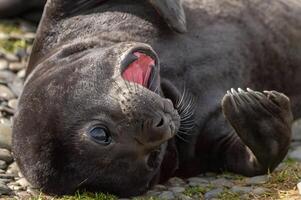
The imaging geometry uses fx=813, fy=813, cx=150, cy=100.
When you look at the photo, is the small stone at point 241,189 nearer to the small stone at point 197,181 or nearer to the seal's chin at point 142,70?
the small stone at point 197,181

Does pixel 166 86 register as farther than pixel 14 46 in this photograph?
No

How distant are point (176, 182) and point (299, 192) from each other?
2.73ft

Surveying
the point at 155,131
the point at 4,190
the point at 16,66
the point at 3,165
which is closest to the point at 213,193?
the point at 155,131

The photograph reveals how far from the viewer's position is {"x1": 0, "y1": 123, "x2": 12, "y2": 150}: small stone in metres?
5.68

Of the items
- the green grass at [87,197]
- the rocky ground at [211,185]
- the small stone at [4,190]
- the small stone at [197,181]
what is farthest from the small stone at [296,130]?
the small stone at [4,190]

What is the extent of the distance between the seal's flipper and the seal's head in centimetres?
57

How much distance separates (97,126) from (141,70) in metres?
0.50

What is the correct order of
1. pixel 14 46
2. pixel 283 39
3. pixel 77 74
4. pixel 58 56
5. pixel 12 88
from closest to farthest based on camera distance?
1. pixel 77 74
2. pixel 58 56
3. pixel 283 39
4. pixel 12 88
5. pixel 14 46

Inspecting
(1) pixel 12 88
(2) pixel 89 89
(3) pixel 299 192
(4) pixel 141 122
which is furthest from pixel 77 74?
(1) pixel 12 88

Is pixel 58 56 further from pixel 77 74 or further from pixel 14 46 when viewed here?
pixel 14 46

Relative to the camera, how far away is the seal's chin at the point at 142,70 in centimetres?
479

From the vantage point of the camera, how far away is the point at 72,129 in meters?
4.61

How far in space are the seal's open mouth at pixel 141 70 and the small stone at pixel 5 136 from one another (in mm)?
1312

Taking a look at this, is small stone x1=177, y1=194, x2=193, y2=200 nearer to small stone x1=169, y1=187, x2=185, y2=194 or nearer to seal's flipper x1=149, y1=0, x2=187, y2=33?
small stone x1=169, y1=187, x2=185, y2=194
